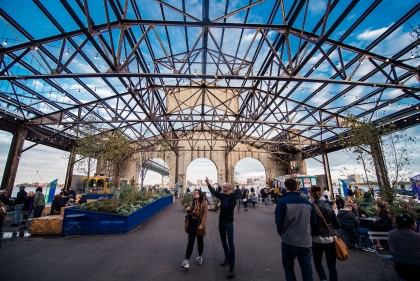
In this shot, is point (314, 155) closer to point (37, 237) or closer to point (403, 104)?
point (403, 104)

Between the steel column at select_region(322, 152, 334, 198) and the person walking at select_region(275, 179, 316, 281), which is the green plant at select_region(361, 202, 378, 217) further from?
the steel column at select_region(322, 152, 334, 198)

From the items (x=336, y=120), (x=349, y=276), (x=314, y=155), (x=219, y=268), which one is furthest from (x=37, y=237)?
(x=314, y=155)

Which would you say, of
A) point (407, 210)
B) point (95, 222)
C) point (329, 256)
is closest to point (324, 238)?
point (329, 256)

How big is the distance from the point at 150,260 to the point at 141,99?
283 inches

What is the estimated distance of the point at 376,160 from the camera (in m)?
6.65

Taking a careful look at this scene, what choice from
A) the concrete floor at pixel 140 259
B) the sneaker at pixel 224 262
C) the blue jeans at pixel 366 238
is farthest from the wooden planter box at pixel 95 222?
the blue jeans at pixel 366 238

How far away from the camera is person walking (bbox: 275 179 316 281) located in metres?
2.05

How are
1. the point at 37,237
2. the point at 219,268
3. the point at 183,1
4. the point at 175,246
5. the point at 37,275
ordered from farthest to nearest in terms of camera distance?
the point at 183,1 < the point at 37,237 < the point at 175,246 < the point at 219,268 < the point at 37,275

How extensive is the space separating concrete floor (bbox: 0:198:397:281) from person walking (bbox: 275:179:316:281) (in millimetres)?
1103

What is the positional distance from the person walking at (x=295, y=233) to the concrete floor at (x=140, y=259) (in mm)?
1103

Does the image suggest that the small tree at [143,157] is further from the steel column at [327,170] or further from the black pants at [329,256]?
the black pants at [329,256]

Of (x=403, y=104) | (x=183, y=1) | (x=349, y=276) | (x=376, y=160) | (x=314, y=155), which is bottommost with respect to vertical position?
(x=349, y=276)

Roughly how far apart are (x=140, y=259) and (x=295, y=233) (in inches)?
123

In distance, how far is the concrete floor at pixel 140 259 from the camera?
9.71 ft
